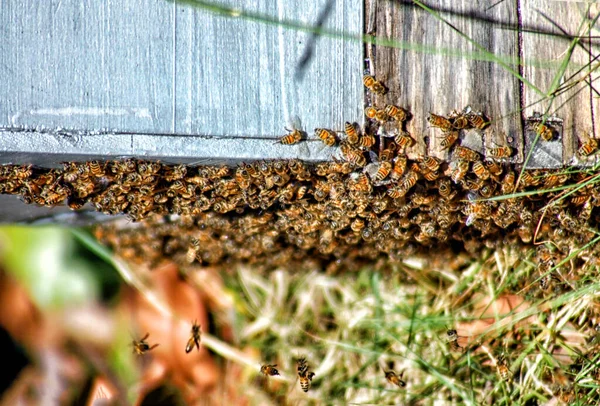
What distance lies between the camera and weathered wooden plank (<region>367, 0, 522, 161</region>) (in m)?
2.73

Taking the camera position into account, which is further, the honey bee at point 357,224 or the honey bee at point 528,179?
the honey bee at point 357,224

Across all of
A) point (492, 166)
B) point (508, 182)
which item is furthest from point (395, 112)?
point (508, 182)

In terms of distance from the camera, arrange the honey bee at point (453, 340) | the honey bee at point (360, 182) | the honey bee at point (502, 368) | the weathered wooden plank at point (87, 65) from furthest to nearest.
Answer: the honey bee at point (453, 340)
the honey bee at point (502, 368)
the honey bee at point (360, 182)
the weathered wooden plank at point (87, 65)

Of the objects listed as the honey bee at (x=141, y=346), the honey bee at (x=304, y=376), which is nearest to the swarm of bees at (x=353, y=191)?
the honey bee at (x=304, y=376)

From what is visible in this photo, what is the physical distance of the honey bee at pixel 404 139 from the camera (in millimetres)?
2703

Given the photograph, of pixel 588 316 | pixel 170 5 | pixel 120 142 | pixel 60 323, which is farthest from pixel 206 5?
pixel 60 323

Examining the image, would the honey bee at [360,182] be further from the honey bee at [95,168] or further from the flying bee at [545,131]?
the honey bee at [95,168]

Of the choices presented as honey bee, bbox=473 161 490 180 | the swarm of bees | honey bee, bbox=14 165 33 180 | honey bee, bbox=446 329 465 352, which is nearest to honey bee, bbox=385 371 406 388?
honey bee, bbox=446 329 465 352

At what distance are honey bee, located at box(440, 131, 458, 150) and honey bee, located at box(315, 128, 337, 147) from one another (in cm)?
48

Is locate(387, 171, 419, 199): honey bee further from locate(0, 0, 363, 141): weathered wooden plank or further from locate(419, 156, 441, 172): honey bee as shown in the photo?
locate(0, 0, 363, 141): weathered wooden plank

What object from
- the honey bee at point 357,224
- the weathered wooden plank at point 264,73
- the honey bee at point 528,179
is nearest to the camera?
the weathered wooden plank at point 264,73

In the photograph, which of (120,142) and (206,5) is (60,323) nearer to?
(120,142)

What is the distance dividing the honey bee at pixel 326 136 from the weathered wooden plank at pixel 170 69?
37 mm

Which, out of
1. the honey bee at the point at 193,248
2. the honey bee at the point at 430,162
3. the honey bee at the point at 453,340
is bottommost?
the honey bee at the point at 453,340
